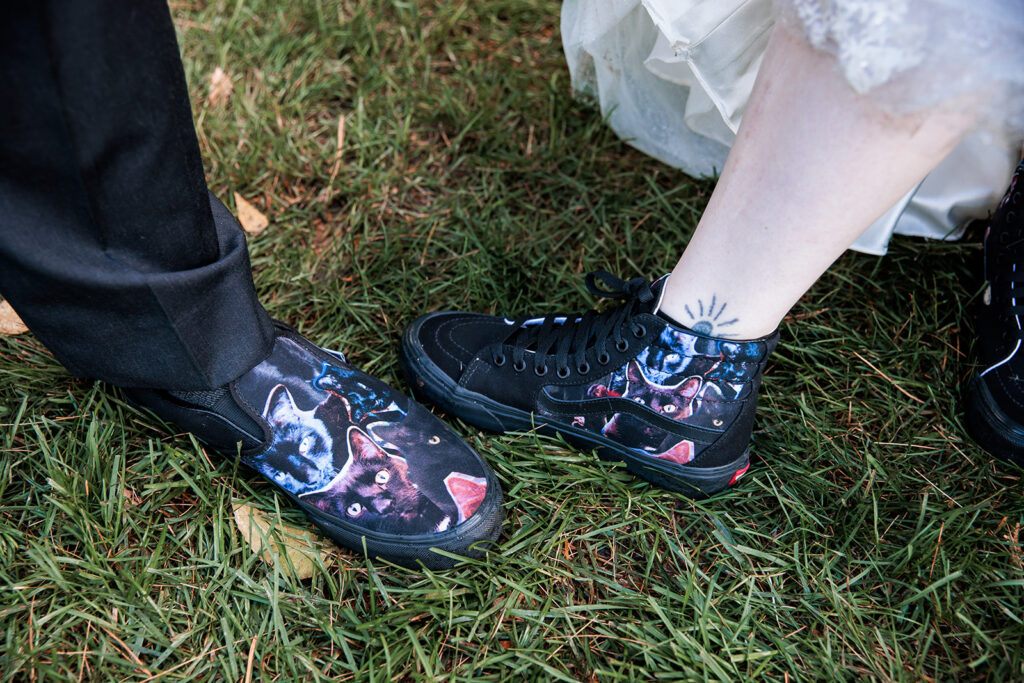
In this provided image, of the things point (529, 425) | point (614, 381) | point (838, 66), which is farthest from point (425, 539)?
point (838, 66)

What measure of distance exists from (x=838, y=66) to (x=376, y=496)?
960mm

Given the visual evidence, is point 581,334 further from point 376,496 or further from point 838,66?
point 838,66

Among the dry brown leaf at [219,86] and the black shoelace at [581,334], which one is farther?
the dry brown leaf at [219,86]

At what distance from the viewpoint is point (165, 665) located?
1.07 metres

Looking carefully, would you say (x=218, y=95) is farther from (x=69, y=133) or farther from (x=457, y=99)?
(x=69, y=133)

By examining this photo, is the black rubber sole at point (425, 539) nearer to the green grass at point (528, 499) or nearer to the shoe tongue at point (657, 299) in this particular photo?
the green grass at point (528, 499)

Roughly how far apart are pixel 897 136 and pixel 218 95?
5.74ft

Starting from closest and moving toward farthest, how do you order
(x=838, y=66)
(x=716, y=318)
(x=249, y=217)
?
(x=838, y=66) < (x=716, y=318) < (x=249, y=217)

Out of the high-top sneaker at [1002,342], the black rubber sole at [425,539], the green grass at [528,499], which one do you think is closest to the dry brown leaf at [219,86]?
the green grass at [528,499]

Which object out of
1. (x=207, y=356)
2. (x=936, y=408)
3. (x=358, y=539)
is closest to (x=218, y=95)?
(x=207, y=356)

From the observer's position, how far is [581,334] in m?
1.31

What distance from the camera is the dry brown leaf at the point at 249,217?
66.0 inches

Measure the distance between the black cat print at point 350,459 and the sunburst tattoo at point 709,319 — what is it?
471mm

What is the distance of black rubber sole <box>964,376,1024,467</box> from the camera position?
130cm
